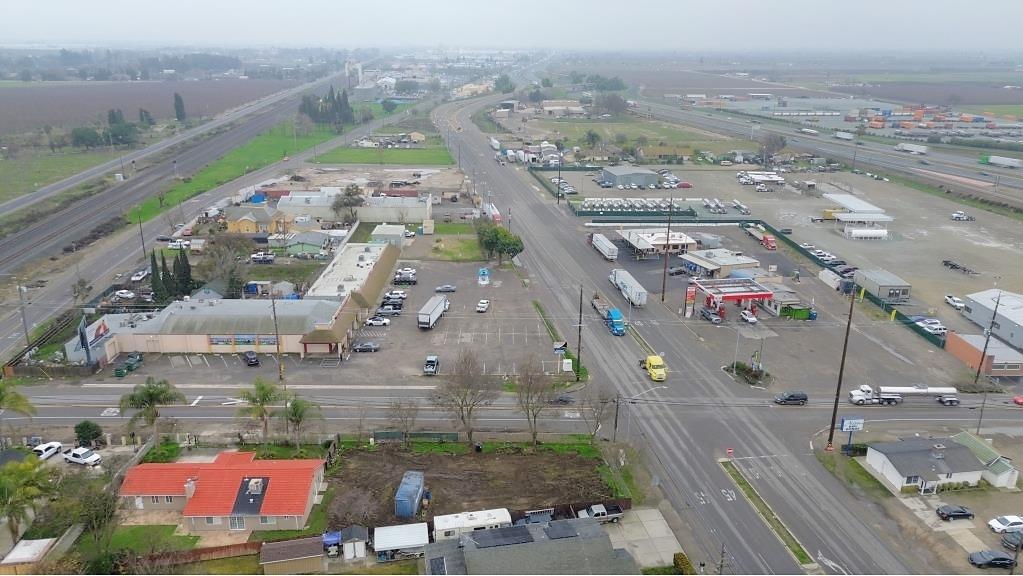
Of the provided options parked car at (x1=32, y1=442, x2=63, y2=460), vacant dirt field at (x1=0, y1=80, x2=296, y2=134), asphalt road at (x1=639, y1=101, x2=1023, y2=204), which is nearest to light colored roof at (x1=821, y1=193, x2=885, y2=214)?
asphalt road at (x1=639, y1=101, x2=1023, y2=204)

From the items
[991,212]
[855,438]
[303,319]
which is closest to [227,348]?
[303,319]

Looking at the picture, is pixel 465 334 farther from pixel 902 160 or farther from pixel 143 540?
pixel 902 160

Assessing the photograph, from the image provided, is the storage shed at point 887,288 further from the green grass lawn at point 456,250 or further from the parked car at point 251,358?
the parked car at point 251,358

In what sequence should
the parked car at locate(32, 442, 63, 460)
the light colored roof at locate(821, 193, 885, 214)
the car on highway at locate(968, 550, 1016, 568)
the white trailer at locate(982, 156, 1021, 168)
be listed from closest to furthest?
the car on highway at locate(968, 550, 1016, 568) < the parked car at locate(32, 442, 63, 460) < the light colored roof at locate(821, 193, 885, 214) < the white trailer at locate(982, 156, 1021, 168)

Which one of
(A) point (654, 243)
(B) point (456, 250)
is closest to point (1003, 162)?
(A) point (654, 243)

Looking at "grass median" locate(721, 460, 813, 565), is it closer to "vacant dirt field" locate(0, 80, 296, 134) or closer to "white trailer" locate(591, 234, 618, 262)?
"white trailer" locate(591, 234, 618, 262)

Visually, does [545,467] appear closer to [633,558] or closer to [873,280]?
[633,558]
